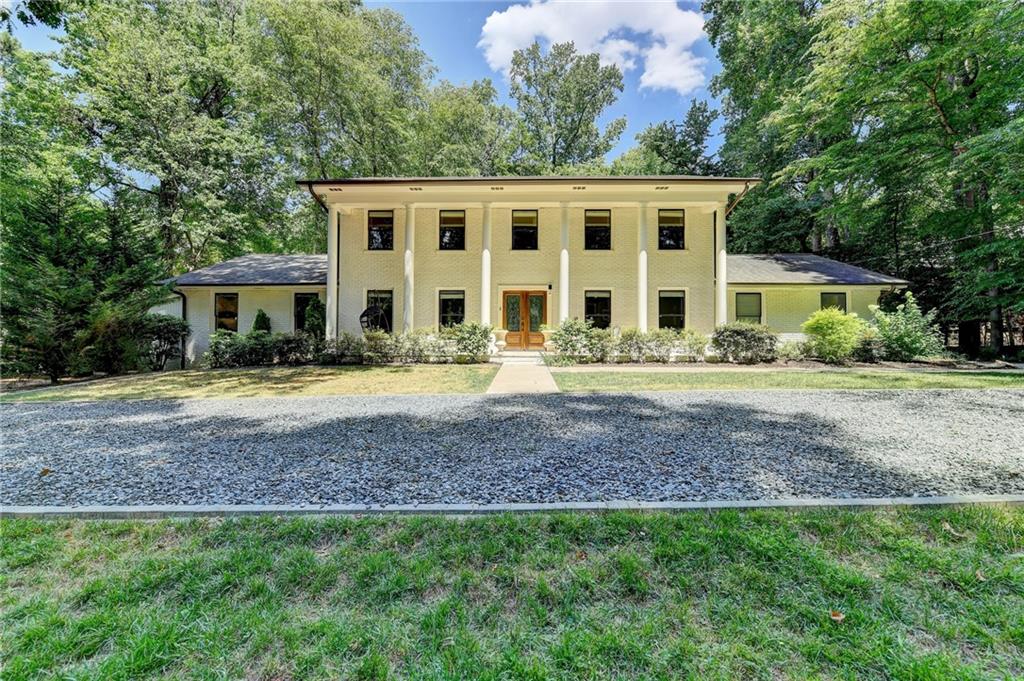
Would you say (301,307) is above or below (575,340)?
above

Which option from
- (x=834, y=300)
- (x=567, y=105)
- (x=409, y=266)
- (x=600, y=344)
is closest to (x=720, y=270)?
(x=834, y=300)

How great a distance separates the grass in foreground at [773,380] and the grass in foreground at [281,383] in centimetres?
272

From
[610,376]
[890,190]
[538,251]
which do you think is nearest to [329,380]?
[610,376]

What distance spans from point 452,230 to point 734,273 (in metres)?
11.7

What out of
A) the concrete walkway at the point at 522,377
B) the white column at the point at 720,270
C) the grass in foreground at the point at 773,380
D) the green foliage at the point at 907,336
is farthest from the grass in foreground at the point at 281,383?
the green foliage at the point at 907,336

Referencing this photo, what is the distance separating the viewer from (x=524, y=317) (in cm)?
1653

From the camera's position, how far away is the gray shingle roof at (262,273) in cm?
1630

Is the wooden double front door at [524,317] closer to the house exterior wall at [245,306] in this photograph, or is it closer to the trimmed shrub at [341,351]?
the trimmed shrub at [341,351]

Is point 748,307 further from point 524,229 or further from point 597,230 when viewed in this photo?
point 524,229

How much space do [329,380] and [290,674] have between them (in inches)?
378

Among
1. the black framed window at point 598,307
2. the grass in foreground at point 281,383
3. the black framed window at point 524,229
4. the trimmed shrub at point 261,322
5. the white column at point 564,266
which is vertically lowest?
the grass in foreground at point 281,383

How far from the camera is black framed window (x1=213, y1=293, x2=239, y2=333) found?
16.6m

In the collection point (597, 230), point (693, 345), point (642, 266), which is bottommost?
point (693, 345)

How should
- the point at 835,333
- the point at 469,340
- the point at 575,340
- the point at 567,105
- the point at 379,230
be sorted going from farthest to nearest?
1. the point at 567,105
2. the point at 379,230
3. the point at 469,340
4. the point at 575,340
5. the point at 835,333
